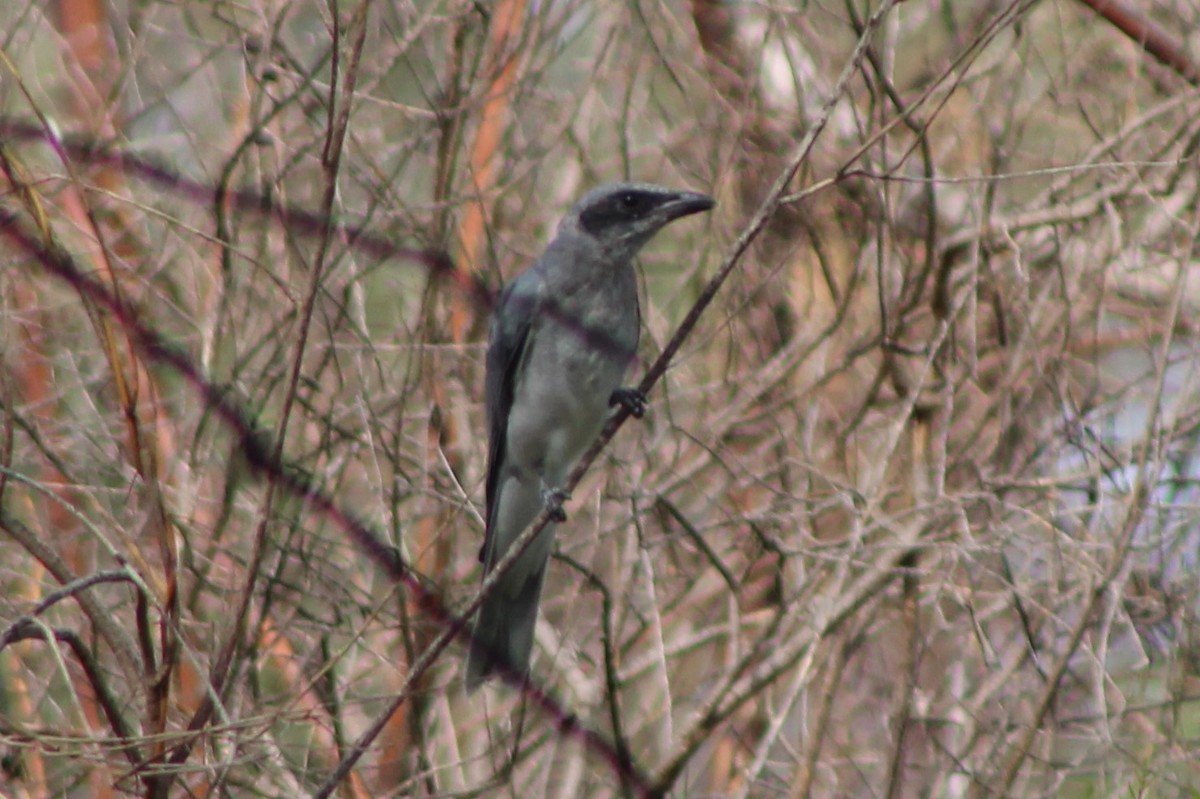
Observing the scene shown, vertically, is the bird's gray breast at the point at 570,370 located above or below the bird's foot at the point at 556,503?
above

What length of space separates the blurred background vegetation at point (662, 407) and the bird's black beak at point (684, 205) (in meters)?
0.52

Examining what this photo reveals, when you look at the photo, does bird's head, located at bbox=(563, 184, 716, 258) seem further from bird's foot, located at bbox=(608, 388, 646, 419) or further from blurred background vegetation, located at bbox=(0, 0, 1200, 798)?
bird's foot, located at bbox=(608, 388, 646, 419)

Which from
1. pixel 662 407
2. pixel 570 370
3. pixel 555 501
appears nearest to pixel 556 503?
pixel 555 501

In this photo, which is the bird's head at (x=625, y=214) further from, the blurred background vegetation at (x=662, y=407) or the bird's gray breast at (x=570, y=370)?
the blurred background vegetation at (x=662, y=407)

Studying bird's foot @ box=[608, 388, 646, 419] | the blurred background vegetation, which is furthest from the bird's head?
bird's foot @ box=[608, 388, 646, 419]

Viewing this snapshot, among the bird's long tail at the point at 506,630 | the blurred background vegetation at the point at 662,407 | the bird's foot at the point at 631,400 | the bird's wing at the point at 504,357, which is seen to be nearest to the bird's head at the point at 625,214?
the bird's wing at the point at 504,357

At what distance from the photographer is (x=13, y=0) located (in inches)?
282

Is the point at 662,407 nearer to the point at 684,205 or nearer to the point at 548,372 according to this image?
the point at 548,372

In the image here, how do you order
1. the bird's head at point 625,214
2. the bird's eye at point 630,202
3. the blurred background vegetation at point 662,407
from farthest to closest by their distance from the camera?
the bird's eye at point 630,202
the bird's head at point 625,214
the blurred background vegetation at point 662,407

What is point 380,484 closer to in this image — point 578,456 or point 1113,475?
point 578,456

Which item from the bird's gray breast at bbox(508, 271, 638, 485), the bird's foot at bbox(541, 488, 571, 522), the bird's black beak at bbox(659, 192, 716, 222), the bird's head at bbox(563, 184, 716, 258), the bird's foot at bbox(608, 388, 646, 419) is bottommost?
the bird's foot at bbox(541, 488, 571, 522)

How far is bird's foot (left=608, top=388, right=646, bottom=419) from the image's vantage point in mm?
4940

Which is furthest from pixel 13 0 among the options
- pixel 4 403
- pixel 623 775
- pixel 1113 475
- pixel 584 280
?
pixel 1113 475

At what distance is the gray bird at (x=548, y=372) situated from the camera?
604 centimetres
